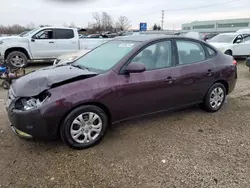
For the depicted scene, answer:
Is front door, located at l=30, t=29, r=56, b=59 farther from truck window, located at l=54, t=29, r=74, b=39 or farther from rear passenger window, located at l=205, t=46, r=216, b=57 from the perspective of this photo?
rear passenger window, located at l=205, t=46, r=216, b=57

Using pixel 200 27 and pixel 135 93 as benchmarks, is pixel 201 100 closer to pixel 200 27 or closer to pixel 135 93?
pixel 135 93

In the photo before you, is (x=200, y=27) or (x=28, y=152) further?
(x=200, y=27)

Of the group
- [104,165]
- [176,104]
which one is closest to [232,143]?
[176,104]

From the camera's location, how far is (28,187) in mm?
2441

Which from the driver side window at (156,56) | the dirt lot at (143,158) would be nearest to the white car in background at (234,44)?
the dirt lot at (143,158)

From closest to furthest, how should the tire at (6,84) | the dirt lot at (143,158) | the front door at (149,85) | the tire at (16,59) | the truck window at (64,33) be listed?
the dirt lot at (143,158) → the front door at (149,85) → the tire at (6,84) → the tire at (16,59) → the truck window at (64,33)

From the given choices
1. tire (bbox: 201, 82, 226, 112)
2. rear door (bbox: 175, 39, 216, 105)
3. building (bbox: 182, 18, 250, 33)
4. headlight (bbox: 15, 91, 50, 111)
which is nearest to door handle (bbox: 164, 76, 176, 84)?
rear door (bbox: 175, 39, 216, 105)

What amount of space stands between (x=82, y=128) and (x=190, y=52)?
7.75 ft

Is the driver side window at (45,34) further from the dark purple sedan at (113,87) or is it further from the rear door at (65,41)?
the dark purple sedan at (113,87)

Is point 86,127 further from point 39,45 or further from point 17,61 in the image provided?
point 39,45

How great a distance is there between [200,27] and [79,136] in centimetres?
7352

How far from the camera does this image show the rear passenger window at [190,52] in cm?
389

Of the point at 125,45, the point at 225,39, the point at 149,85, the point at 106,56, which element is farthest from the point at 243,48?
the point at 106,56

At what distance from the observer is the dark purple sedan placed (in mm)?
2863
